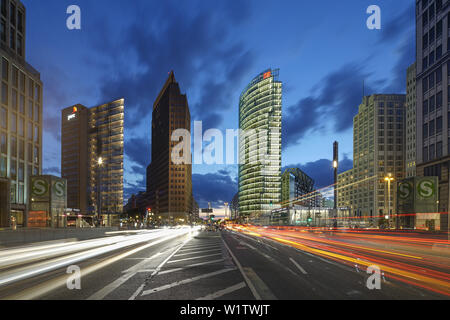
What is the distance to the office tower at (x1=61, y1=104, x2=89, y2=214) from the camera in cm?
16412

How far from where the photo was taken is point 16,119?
53656 millimetres

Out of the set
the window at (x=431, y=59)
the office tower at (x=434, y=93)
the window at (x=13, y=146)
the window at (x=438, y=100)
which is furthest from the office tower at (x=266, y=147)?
the window at (x=13, y=146)

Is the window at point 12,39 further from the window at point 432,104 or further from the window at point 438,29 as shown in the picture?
the window at point 432,104

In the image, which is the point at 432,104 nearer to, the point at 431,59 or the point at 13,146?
the point at 431,59

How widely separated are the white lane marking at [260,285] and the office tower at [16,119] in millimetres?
47742

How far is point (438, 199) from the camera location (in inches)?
1706

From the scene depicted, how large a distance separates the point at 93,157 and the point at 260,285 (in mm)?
170893

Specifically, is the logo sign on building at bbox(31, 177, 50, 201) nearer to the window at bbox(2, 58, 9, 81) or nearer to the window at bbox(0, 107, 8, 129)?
the window at bbox(0, 107, 8, 129)

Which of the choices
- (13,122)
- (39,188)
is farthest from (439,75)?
(13,122)

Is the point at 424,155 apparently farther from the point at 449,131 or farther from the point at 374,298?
the point at 374,298

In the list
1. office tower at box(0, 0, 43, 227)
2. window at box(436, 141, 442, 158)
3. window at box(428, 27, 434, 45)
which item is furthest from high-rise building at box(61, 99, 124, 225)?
window at box(428, 27, 434, 45)
